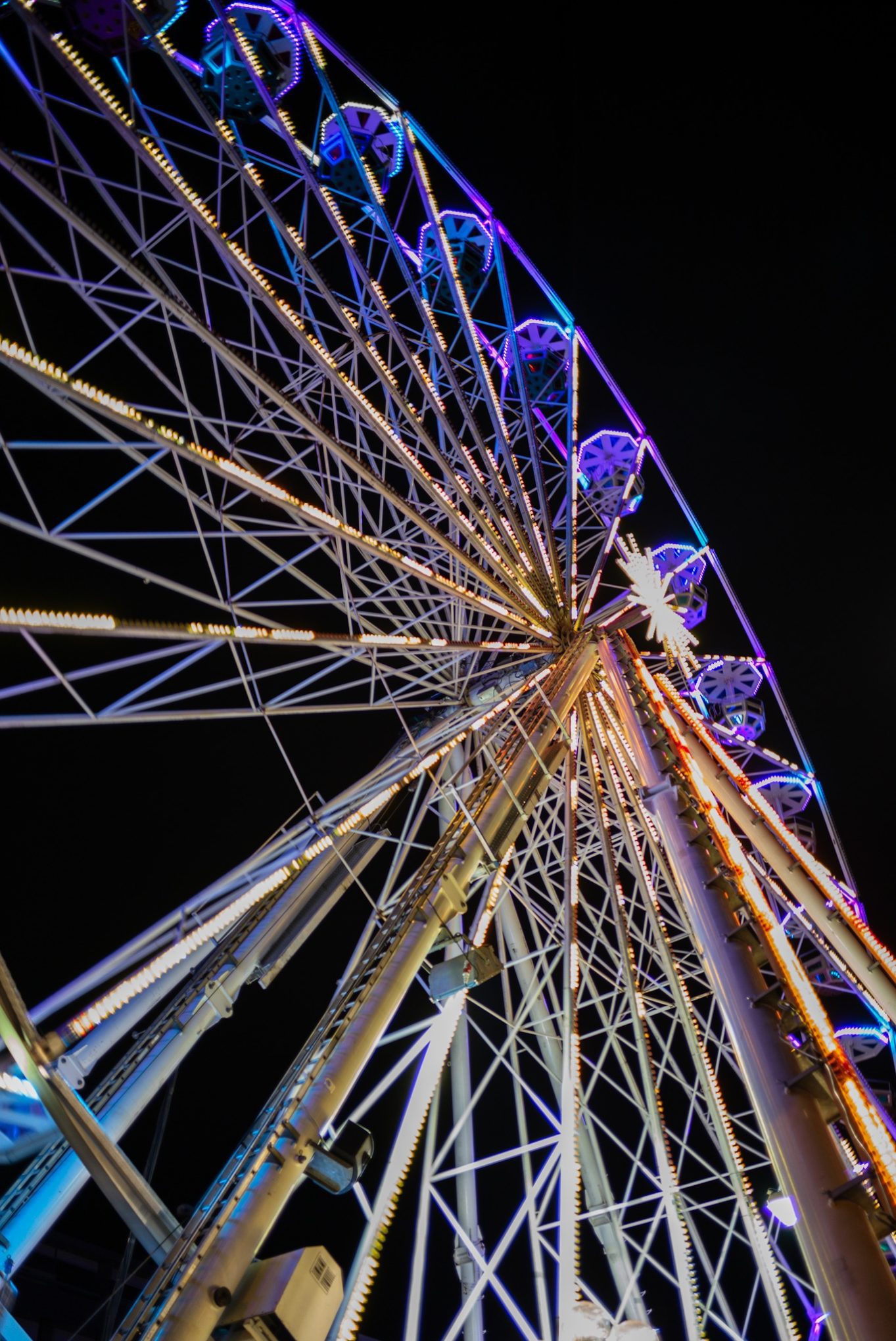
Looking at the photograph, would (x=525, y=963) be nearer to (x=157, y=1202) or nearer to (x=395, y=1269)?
(x=157, y=1202)

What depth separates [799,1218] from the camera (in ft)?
14.1

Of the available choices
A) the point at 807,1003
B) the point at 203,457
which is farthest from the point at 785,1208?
the point at 203,457

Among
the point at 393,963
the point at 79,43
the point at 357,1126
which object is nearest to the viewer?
the point at 357,1126

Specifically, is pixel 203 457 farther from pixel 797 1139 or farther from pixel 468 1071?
pixel 468 1071

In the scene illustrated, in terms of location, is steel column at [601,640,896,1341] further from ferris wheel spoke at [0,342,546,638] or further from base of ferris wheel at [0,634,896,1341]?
→ ferris wheel spoke at [0,342,546,638]

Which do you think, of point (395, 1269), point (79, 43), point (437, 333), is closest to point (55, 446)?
point (79, 43)

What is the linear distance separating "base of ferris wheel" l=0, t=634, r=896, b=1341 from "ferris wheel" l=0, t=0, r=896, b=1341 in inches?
1.1

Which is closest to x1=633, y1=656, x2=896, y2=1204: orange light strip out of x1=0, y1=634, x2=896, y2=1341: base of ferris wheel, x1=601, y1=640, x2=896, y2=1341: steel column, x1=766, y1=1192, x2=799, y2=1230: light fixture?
x1=0, y1=634, x2=896, y2=1341: base of ferris wheel

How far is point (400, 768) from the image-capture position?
8.89 metres

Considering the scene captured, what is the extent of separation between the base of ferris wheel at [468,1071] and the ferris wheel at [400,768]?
3cm

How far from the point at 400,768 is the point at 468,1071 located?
281 centimetres

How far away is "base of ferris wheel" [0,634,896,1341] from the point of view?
3934 mm

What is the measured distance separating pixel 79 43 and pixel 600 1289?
23.6 m

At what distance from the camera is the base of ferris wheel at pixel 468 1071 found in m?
3.93
